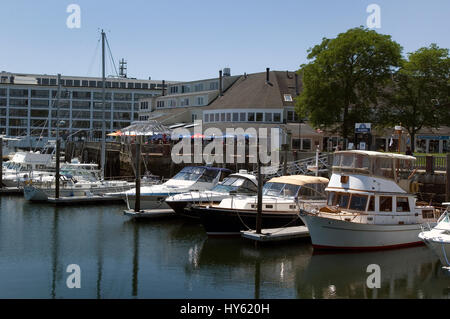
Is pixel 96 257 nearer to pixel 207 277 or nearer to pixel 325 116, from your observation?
pixel 207 277

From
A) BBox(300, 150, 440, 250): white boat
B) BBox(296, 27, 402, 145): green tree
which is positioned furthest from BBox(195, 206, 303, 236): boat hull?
BBox(296, 27, 402, 145): green tree

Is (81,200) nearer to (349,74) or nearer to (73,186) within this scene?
(73,186)

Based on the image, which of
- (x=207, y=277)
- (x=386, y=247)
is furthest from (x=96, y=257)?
(x=386, y=247)

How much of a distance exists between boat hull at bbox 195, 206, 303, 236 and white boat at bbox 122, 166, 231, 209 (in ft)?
25.0

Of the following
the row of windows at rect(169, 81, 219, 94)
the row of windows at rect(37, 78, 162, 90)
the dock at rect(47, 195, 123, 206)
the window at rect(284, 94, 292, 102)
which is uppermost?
the row of windows at rect(37, 78, 162, 90)

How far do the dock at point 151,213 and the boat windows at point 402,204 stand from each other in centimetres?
1455

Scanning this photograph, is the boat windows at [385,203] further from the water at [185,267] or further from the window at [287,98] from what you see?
the window at [287,98]

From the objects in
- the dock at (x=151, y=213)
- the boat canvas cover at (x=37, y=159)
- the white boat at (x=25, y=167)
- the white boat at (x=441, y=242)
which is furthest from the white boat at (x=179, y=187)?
the white boat at (x=441, y=242)

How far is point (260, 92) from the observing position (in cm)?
6138

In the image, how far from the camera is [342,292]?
1928 cm

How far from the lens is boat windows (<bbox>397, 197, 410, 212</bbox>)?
86.0ft

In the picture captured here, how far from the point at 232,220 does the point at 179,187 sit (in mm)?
9484

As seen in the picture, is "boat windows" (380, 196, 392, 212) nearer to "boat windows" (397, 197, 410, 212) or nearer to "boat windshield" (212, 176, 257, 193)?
"boat windows" (397, 197, 410, 212)

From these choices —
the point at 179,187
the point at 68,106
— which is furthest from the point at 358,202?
the point at 68,106
